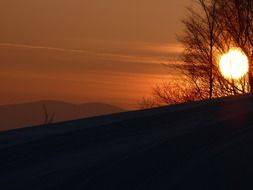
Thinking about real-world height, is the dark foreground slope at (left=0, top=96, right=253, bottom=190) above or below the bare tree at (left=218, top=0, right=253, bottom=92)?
below

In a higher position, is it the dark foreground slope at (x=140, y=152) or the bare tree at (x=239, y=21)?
the bare tree at (x=239, y=21)

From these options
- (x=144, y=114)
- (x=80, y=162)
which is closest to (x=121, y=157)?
(x=80, y=162)

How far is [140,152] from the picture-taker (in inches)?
370

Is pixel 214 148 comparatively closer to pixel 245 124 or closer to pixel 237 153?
pixel 237 153

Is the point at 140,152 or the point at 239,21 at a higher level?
the point at 239,21

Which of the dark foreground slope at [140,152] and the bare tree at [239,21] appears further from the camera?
the bare tree at [239,21]

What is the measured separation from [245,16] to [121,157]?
27612 mm

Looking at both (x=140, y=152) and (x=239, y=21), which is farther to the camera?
(x=239, y=21)

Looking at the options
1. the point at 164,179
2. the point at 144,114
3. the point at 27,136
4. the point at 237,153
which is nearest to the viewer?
the point at 164,179

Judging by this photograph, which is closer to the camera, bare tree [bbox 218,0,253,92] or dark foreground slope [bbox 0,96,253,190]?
dark foreground slope [bbox 0,96,253,190]

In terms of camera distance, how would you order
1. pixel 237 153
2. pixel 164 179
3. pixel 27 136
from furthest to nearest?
pixel 27 136
pixel 237 153
pixel 164 179

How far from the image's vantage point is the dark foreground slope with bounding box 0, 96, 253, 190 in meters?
8.03

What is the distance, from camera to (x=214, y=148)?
912 cm

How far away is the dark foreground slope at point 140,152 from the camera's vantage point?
8.03m
